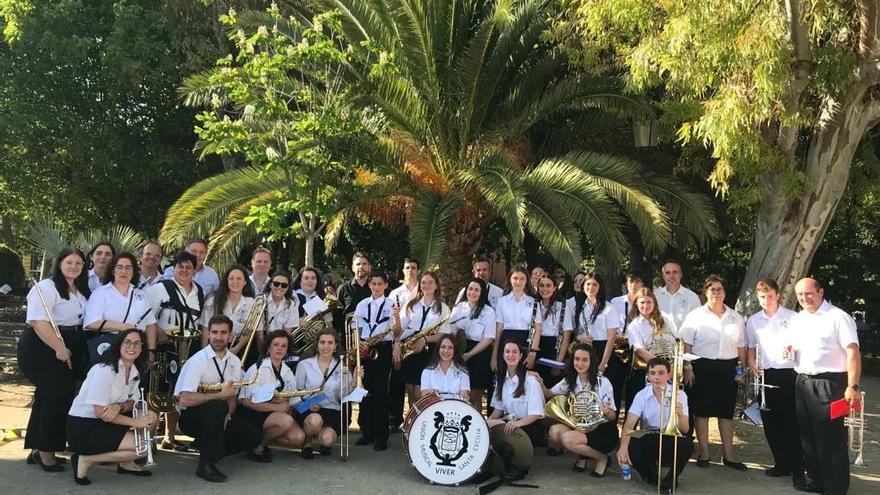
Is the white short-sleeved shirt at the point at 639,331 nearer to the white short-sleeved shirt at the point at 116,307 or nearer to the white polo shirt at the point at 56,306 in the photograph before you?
the white short-sleeved shirt at the point at 116,307

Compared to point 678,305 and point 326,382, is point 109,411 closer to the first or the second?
point 326,382

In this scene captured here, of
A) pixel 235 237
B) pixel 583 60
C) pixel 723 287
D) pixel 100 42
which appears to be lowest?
pixel 723 287

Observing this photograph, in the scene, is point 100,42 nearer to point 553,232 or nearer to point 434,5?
point 434,5

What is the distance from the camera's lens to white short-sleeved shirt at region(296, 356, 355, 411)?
6.87 metres

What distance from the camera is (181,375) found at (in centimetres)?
617

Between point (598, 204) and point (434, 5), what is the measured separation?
3.27m

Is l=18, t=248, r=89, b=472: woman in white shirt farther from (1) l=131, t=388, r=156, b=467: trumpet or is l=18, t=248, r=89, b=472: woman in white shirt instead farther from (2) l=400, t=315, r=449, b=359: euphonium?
(2) l=400, t=315, r=449, b=359: euphonium

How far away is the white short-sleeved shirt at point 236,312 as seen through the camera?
6825 millimetres

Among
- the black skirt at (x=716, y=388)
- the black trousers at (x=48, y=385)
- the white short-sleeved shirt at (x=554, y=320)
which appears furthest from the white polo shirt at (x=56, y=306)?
the black skirt at (x=716, y=388)

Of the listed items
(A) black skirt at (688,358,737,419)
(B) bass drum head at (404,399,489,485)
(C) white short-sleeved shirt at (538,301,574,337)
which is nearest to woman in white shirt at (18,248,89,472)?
(B) bass drum head at (404,399,489,485)

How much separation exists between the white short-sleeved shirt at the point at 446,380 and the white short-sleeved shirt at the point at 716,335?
217 cm

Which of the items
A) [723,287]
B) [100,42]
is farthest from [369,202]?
[100,42]

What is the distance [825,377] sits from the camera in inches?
243

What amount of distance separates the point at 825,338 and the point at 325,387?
4.29 m
